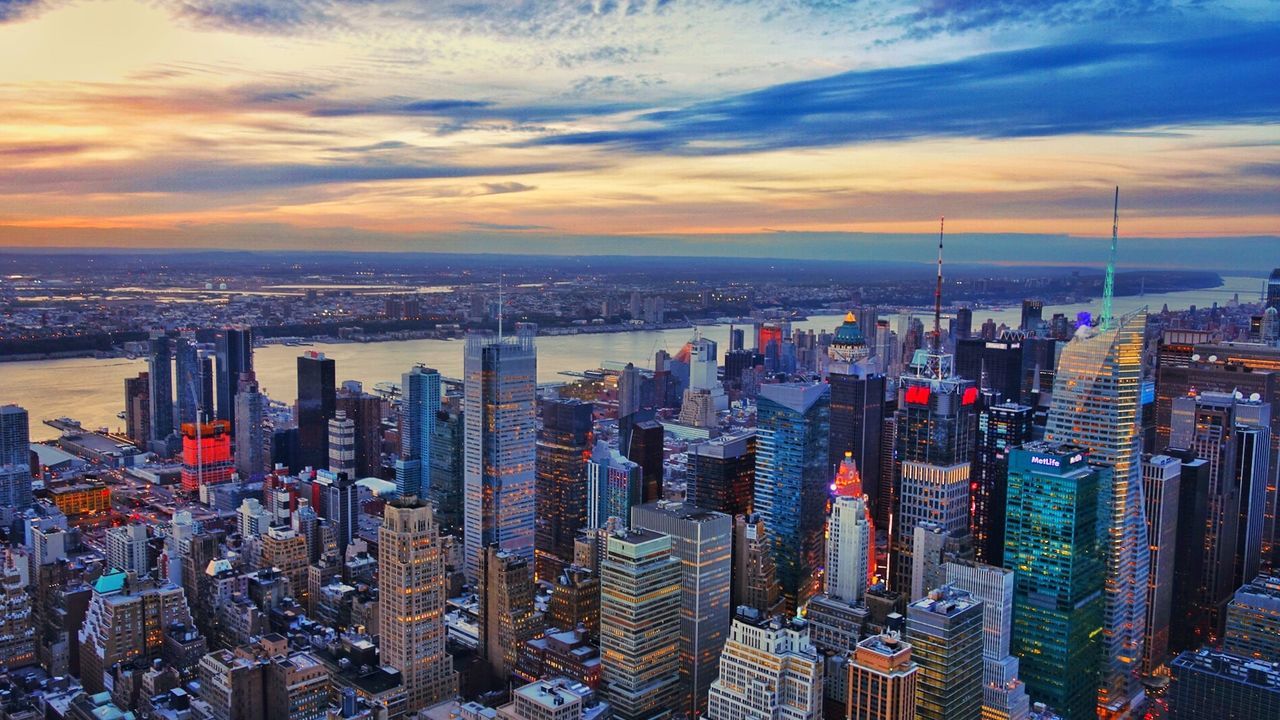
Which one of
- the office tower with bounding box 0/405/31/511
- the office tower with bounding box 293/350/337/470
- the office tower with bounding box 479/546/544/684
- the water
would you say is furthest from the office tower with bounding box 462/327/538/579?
the office tower with bounding box 0/405/31/511

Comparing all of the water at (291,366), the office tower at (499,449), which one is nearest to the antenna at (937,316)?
the water at (291,366)

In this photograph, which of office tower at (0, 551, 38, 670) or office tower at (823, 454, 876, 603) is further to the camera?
office tower at (823, 454, 876, 603)

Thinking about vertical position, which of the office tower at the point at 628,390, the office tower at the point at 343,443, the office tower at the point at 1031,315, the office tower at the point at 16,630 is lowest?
the office tower at the point at 16,630

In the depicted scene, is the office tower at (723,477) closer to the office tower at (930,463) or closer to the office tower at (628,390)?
the office tower at (930,463)

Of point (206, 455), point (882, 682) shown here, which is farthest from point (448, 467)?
point (882, 682)

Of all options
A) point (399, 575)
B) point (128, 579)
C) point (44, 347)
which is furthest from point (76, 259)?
point (399, 575)

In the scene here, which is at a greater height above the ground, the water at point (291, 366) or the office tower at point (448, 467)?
the water at point (291, 366)

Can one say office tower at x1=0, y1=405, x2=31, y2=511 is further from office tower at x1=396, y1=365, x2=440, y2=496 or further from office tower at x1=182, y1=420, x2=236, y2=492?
office tower at x1=396, y1=365, x2=440, y2=496
